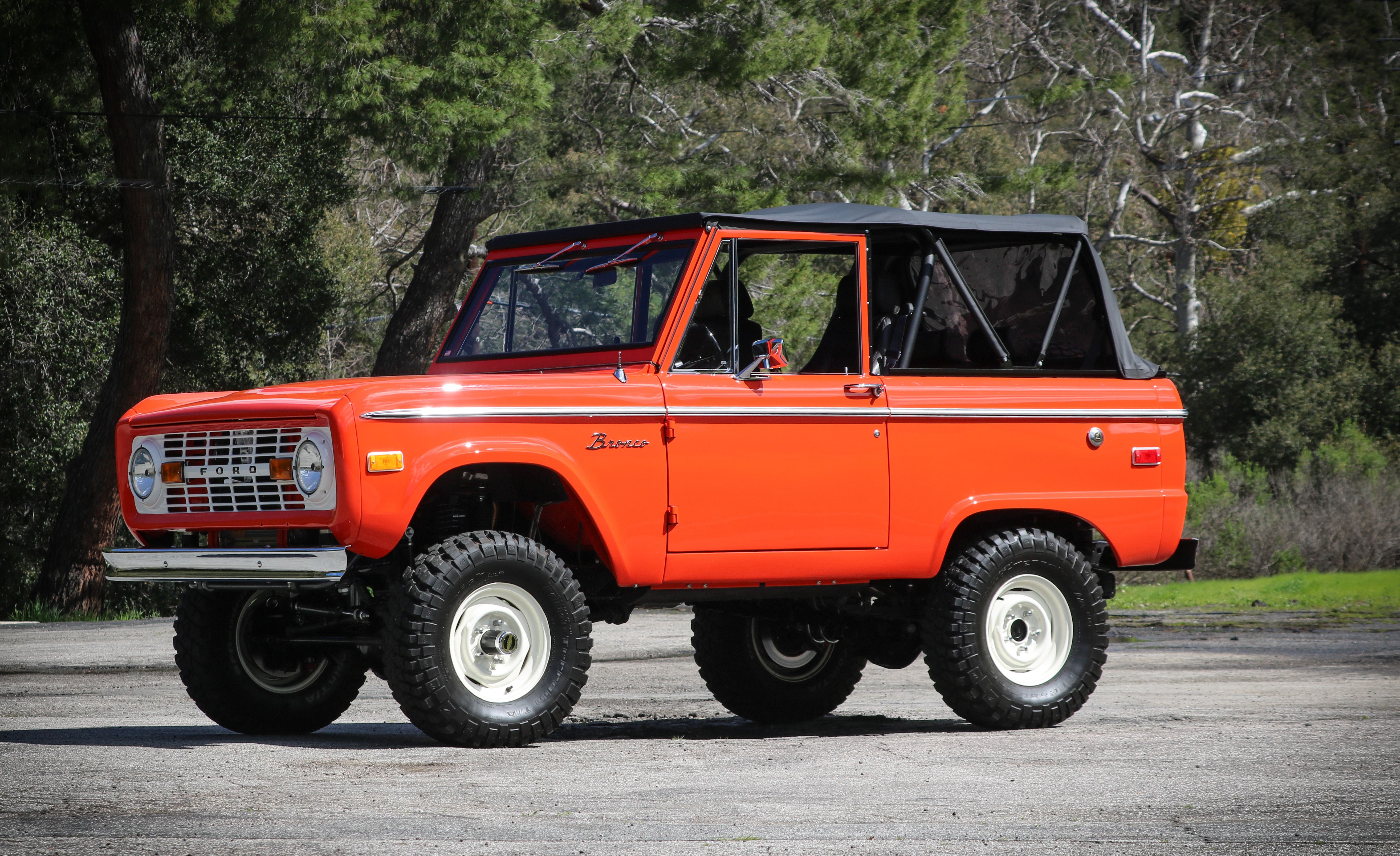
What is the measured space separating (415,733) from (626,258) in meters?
2.70

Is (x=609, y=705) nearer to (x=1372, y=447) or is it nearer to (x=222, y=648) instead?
(x=222, y=648)

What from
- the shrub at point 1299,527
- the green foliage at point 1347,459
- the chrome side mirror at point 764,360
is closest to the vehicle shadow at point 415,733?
the chrome side mirror at point 764,360

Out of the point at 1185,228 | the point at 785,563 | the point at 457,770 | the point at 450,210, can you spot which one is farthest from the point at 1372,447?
the point at 457,770

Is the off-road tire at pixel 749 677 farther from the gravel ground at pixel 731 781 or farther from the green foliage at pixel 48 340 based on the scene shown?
the green foliage at pixel 48 340

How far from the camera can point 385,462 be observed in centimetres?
705

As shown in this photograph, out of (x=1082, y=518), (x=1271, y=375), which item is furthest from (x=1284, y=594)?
(x=1082, y=518)

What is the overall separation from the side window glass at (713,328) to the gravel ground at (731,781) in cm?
188

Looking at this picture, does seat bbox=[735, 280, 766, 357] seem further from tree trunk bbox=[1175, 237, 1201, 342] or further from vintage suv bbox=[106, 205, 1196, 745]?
tree trunk bbox=[1175, 237, 1201, 342]

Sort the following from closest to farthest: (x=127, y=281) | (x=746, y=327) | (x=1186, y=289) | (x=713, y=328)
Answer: (x=713, y=328) < (x=746, y=327) < (x=127, y=281) < (x=1186, y=289)

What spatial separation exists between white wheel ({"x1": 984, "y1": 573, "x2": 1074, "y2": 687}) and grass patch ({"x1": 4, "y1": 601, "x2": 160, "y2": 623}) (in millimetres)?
14788

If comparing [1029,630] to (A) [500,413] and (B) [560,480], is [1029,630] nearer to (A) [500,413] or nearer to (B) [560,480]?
(B) [560,480]

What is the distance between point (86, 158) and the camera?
24594 mm

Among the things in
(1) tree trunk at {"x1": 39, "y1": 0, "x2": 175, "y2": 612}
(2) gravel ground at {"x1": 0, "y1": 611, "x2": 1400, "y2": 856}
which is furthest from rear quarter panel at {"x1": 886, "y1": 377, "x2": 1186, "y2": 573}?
(1) tree trunk at {"x1": 39, "y1": 0, "x2": 175, "y2": 612}

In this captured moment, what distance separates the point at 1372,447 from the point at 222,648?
26.1 metres
